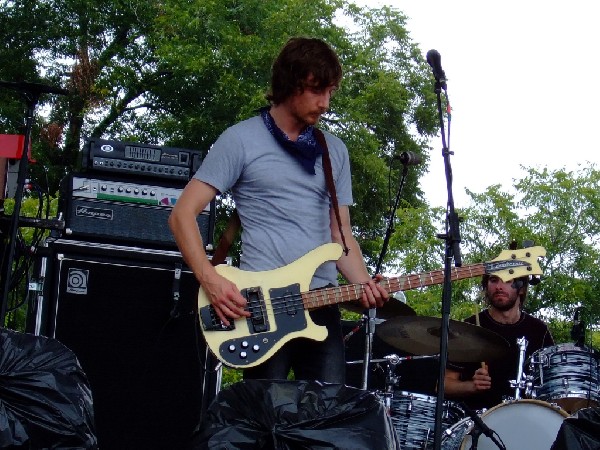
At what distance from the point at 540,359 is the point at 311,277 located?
6.54 ft

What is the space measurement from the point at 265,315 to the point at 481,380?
215 cm

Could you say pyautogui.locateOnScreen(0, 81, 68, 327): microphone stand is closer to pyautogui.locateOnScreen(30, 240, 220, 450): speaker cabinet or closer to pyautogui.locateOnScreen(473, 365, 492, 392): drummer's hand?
pyautogui.locateOnScreen(30, 240, 220, 450): speaker cabinet

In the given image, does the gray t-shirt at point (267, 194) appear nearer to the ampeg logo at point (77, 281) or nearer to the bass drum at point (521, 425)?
the ampeg logo at point (77, 281)

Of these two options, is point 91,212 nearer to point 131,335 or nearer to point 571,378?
point 131,335

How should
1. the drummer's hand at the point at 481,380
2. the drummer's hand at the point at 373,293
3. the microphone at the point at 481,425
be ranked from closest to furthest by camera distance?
A: the drummer's hand at the point at 373,293 → the microphone at the point at 481,425 → the drummer's hand at the point at 481,380

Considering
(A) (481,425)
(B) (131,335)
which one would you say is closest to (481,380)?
(A) (481,425)

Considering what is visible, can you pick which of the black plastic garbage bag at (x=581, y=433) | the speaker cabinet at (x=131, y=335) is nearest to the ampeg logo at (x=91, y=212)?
the speaker cabinet at (x=131, y=335)

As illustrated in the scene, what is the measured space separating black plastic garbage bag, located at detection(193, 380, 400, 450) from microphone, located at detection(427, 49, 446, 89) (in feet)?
4.07

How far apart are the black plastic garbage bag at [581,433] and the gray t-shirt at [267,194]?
3.29 feet

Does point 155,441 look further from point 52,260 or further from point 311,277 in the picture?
point 311,277

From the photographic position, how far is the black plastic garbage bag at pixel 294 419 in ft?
8.59

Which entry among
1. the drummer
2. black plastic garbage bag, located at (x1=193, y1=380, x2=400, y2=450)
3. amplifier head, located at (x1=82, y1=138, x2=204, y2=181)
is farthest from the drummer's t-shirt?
black plastic garbage bag, located at (x1=193, y1=380, x2=400, y2=450)

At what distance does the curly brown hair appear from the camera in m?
3.37

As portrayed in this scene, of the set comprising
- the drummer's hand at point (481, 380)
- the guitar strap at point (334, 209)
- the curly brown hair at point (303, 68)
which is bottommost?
the drummer's hand at point (481, 380)
